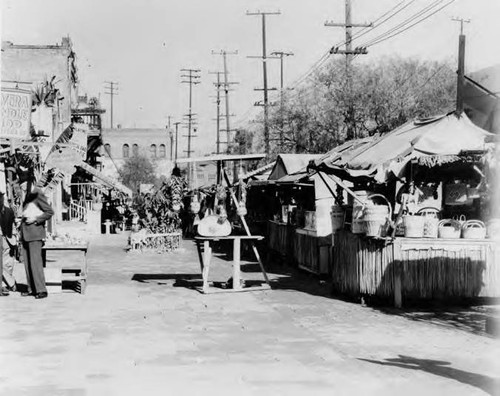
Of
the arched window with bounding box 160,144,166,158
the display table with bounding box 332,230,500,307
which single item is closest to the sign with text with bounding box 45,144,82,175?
the display table with bounding box 332,230,500,307

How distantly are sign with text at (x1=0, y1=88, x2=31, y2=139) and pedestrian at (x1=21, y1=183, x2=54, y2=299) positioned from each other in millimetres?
2606

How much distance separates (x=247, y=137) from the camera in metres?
56.6

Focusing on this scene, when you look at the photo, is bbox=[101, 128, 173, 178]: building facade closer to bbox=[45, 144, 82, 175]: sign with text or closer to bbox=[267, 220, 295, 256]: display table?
bbox=[45, 144, 82, 175]: sign with text

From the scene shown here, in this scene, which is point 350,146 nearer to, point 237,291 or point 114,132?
point 237,291

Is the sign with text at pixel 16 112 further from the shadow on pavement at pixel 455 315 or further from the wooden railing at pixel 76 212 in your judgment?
the wooden railing at pixel 76 212

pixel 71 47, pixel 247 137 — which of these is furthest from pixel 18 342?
pixel 247 137

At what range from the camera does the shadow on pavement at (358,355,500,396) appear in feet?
20.8

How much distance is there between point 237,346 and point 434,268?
384 centimetres

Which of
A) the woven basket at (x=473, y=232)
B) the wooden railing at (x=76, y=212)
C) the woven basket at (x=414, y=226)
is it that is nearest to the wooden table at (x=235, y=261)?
the woven basket at (x=414, y=226)

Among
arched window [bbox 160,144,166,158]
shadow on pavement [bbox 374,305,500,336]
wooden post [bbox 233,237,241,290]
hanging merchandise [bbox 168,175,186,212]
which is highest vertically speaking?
arched window [bbox 160,144,166,158]

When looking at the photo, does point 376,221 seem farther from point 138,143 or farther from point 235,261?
point 138,143

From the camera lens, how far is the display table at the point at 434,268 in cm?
1055

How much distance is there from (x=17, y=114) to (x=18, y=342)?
7.24 meters

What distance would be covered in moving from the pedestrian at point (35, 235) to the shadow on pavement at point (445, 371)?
643 cm
